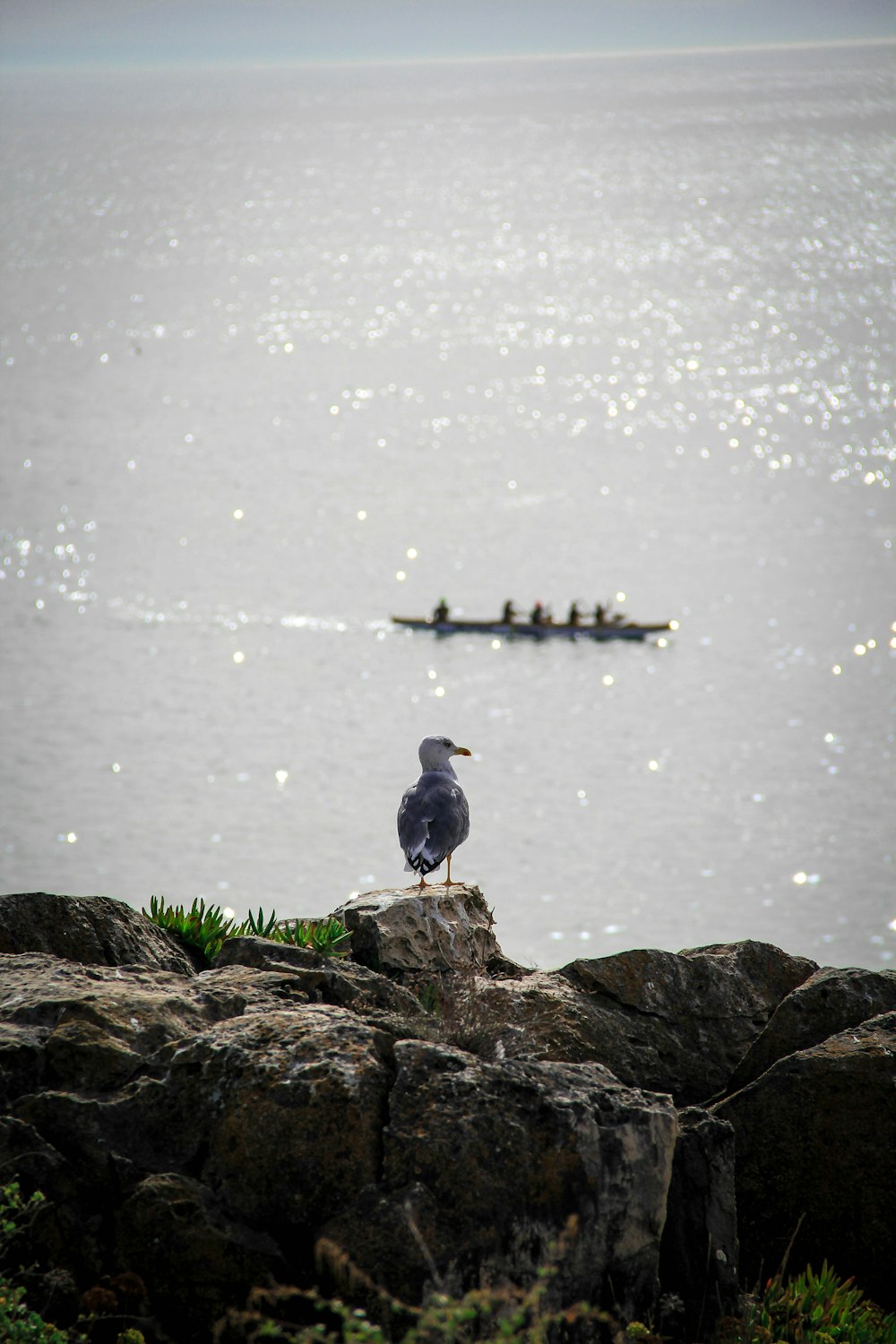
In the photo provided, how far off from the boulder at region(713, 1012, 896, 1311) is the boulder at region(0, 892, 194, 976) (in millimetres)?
4199

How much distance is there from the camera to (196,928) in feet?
33.8

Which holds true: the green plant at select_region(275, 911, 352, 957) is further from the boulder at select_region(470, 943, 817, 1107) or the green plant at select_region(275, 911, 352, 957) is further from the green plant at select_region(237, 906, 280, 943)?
the boulder at select_region(470, 943, 817, 1107)

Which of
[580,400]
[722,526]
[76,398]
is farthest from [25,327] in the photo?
[722,526]

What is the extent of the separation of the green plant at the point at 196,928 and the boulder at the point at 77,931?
66 cm

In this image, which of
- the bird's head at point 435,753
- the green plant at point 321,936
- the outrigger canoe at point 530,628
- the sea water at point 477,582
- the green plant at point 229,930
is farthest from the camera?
the outrigger canoe at point 530,628

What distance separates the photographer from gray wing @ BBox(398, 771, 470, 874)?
1089 centimetres

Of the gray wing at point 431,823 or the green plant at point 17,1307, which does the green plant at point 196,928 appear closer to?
the gray wing at point 431,823

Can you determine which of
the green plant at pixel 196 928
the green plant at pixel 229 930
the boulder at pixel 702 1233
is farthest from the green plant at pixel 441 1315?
the green plant at pixel 196 928

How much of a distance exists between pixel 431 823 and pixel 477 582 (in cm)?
8544

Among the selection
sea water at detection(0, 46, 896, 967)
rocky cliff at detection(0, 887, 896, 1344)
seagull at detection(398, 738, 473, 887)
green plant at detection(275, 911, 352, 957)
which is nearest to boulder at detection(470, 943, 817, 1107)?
rocky cliff at detection(0, 887, 896, 1344)

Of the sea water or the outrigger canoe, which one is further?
the outrigger canoe

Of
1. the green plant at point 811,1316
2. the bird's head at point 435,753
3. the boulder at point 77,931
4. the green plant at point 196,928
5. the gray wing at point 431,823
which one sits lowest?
the green plant at point 811,1316

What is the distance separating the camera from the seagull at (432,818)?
10.9 meters

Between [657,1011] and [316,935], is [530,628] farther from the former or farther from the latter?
[316,935]
